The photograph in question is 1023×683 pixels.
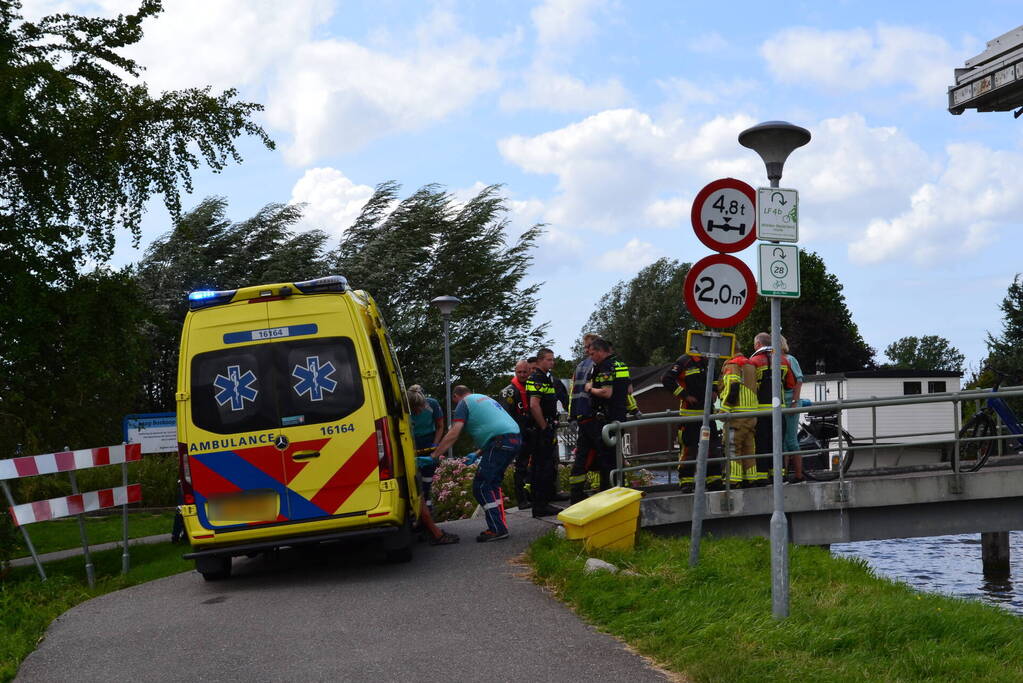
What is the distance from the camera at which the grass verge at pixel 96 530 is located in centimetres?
1739

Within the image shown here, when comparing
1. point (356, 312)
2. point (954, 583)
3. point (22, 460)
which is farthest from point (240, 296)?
point (954, 583)

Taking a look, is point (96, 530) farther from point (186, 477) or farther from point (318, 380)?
point (318, 380)

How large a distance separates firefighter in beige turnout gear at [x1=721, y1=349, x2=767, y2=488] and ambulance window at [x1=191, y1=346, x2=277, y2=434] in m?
5.11

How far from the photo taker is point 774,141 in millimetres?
7523

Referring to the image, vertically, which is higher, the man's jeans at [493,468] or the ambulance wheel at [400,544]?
the man's jeans at [493,468]

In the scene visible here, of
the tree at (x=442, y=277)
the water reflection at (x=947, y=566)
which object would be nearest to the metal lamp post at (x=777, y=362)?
the water reflection at (x=947, y=566)

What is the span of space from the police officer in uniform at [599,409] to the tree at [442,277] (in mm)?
21017

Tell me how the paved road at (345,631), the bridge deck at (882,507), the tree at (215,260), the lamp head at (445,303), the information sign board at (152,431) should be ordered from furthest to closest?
1. the tree at (215,260)
2. the lamp head at (445,303)
3. the information sign board at (152,431)
4. the bridge deck at (882,507)
5. the paved road at (345,631)

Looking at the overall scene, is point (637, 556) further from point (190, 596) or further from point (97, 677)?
point (97, 677)

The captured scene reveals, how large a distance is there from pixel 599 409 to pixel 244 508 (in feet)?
13.7

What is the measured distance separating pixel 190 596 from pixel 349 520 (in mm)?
1541

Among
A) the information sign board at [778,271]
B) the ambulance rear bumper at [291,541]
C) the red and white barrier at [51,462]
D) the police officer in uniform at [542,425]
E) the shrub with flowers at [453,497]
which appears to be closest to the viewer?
the information sign board at [778,271]

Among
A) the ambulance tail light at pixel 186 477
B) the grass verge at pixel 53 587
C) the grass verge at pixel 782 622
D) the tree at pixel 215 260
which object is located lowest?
the grass verge at pixel 53 587

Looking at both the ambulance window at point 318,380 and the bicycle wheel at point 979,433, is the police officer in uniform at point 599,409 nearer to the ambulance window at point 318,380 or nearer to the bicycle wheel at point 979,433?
the ambulance window at point 318,380
